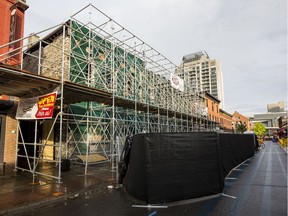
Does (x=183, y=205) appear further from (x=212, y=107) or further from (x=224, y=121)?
(x=224, y=121)

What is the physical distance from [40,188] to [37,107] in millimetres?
3246

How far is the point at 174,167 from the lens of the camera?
5.98 m

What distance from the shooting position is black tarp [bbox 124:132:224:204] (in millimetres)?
5754

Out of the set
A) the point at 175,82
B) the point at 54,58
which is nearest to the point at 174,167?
the point at 54,58

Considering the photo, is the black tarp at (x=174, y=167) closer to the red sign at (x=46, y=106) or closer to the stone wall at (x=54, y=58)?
the red sign at (x=46, y=106)

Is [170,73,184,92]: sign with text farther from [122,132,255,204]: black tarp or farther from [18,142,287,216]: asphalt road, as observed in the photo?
[18,142,287,216]: asphalt road

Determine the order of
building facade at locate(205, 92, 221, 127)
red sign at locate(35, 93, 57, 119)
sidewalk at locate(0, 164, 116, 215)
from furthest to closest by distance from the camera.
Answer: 1. building facade at locate(205, 92, 221, 127)
2. red sign at locate(35, 93, 57, 119)
3. sidewalk at locate(0, 164, 116, 215)

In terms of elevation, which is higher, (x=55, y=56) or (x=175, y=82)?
(x=55, y=56)

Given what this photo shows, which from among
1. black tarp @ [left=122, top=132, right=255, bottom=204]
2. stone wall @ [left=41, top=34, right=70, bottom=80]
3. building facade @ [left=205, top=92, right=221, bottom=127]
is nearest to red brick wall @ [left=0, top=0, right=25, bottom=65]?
Answer: stone wall @ [left=41, top=34, right=70, bottom=80]

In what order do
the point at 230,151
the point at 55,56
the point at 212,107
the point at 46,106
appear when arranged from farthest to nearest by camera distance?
the point at 212,107
the point at 55,56
the point at 230,151
the point at 46,106

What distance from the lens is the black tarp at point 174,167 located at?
5754 mm

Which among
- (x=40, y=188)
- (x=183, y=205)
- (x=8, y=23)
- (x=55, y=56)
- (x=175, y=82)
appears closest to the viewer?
(x=183, y=205)

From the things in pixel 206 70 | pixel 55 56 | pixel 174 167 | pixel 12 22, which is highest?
pixel 206 70

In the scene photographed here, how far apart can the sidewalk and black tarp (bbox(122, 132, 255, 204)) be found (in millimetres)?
2056
